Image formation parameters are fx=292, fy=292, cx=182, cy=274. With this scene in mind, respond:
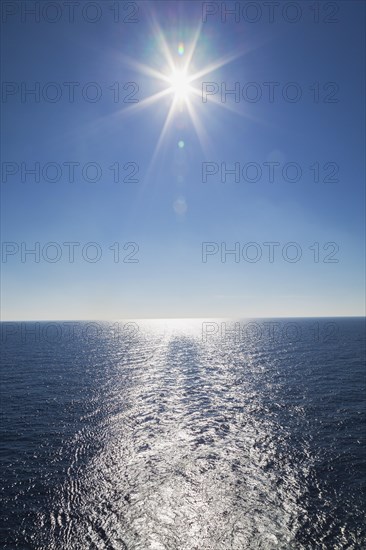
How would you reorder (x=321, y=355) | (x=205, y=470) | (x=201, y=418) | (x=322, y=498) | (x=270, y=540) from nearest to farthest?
(x=270, y=540) → (x=322, y=498) → (x=205, y=470) → (x=201, y=418) → (x=321, y=355)

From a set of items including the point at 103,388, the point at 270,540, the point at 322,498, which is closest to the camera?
the point at 270,540

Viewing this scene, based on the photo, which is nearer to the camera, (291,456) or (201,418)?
(291,456)

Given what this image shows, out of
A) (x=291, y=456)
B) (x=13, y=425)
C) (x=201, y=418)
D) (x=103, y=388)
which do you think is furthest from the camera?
(x=103, y=388)

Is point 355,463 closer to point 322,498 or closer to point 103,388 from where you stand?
point 322,498

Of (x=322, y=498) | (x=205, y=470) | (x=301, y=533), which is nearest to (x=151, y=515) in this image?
(x=205, y=470)

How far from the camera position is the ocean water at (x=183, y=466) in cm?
2698

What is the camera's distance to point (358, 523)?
28.3 m

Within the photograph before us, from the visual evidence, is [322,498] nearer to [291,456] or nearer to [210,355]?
[291,456]

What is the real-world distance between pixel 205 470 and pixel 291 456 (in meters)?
12.6

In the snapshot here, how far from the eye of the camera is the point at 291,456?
4016 centimetres

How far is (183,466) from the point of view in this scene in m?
37.5

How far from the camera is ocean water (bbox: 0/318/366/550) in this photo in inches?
1062

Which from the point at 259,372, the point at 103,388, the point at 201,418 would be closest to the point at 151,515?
the point at 201,418

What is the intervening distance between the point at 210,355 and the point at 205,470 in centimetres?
10319
